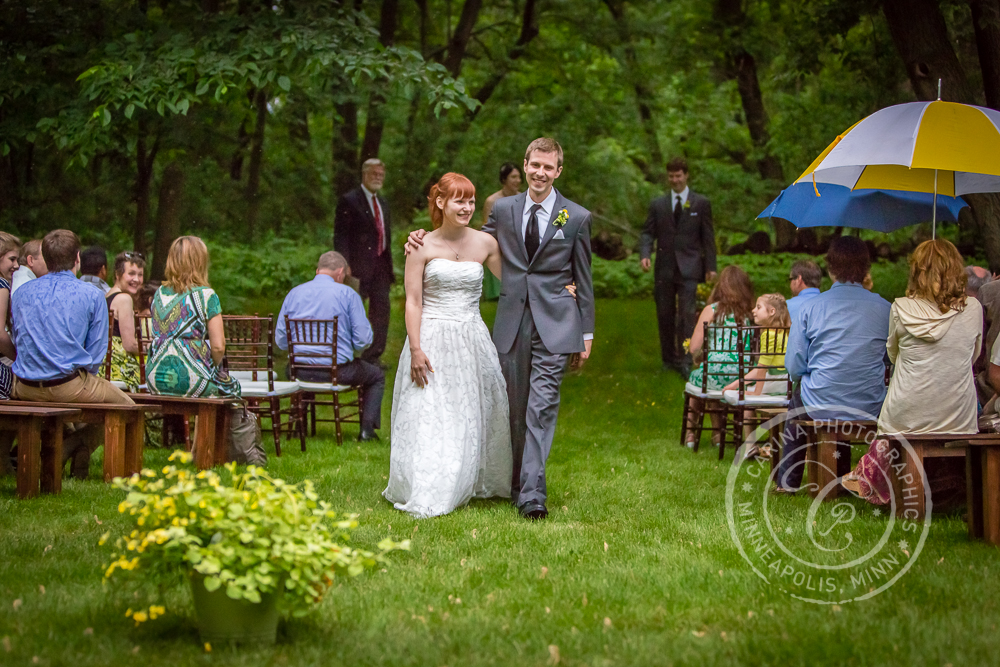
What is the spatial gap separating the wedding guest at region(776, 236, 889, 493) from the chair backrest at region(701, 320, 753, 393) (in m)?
1.64

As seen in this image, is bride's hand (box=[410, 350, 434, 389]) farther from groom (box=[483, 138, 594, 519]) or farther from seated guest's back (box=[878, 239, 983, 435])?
seated guest's back (box=[878, 239, 983, 435])

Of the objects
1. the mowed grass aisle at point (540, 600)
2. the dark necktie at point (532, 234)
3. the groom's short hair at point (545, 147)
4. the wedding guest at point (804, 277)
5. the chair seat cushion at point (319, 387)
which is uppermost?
the groom's short hair at point (545, 147)

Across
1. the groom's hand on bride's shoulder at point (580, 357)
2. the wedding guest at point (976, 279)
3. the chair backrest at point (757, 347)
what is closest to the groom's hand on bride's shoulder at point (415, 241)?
the groom's hand on bride's shoulder at point (580, 357)

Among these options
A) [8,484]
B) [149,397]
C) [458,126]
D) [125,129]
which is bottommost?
[8,484]

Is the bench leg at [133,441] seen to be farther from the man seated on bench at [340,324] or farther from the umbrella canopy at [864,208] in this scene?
the umbrella canopy at [864,208]

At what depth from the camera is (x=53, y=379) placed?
7074 mm

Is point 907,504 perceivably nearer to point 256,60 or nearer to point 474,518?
point 474,518

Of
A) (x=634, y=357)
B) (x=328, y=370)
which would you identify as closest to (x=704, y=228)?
(x=634, y=357)

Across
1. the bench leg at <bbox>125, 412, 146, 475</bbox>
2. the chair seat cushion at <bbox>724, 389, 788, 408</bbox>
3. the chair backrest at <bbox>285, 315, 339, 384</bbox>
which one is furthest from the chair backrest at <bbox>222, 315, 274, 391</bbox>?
the chair seat cushion at <bbox>724, 389, 788, 408</bbox>

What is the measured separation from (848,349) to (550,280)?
201 cm

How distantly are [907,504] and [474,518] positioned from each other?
255 centimetres

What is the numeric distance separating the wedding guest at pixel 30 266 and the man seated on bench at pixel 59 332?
116 cm

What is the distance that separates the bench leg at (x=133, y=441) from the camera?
24.0ft

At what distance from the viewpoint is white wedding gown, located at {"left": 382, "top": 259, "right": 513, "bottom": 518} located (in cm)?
656
